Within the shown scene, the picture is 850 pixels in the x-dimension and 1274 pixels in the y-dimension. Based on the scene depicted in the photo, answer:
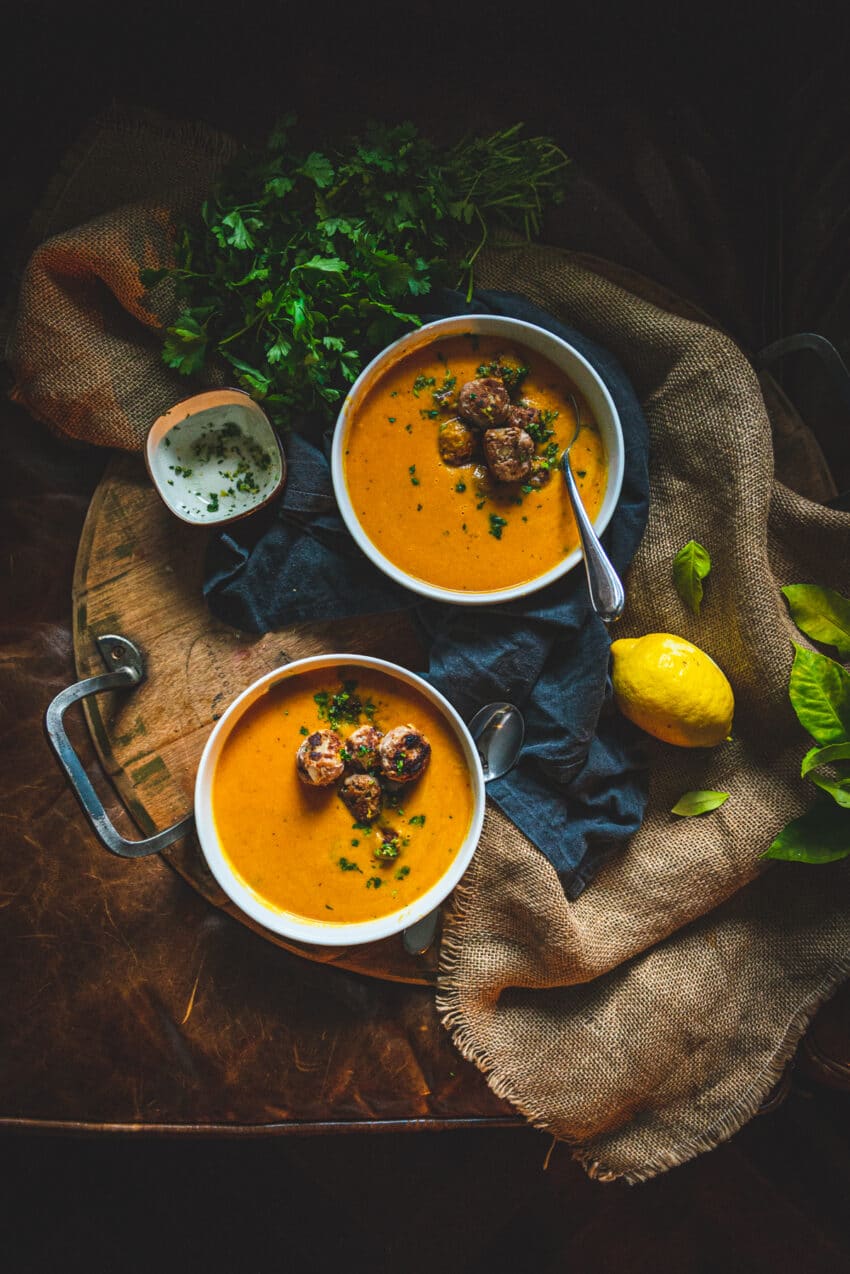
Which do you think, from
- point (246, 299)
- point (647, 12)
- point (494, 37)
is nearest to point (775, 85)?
point (647, 12)

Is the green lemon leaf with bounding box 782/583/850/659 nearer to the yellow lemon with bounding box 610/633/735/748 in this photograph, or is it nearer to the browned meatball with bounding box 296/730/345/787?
the yellow lemon with bounding box 610/633/735/748

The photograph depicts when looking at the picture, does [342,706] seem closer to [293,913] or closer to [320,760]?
[320,760]

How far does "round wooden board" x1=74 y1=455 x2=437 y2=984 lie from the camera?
2.60 m

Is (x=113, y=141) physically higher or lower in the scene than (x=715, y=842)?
higher

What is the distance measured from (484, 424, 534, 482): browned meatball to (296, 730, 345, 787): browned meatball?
894 mm

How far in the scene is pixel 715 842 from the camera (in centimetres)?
259

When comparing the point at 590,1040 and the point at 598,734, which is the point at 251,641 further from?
the point at 590,1040

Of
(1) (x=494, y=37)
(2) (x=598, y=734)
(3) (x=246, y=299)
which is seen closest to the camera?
(3) (x=246, y=299)

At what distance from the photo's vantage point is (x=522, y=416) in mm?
2529

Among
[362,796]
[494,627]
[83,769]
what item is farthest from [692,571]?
[83,769]

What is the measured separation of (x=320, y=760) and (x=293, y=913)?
48 centimetres

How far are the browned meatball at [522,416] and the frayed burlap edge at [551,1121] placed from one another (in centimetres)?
134

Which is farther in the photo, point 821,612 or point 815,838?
point 821,612

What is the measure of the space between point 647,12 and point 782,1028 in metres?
3.30
